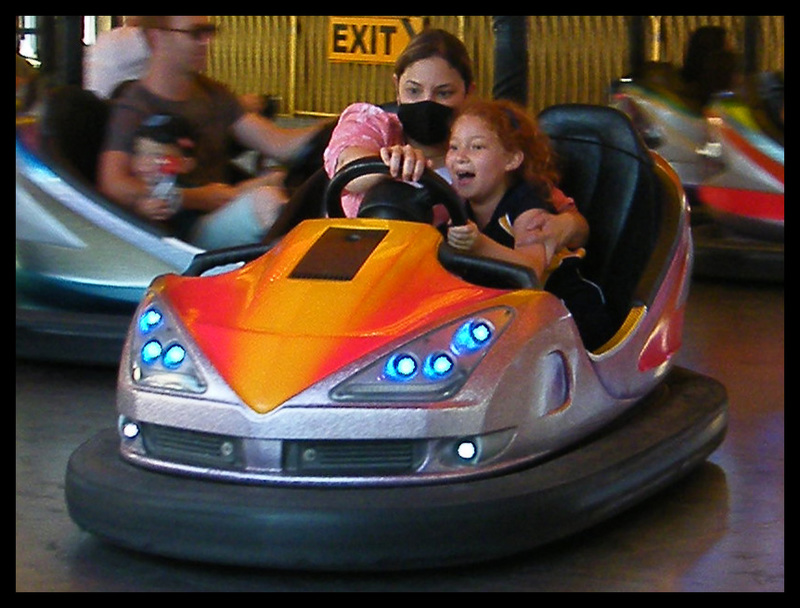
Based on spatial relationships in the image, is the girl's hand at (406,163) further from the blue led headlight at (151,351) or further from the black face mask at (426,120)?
the blue led headlight at (151,351)

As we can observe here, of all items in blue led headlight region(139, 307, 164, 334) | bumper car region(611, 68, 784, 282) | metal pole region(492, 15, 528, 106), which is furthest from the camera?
bumper car region(611, 68, 784, 282)

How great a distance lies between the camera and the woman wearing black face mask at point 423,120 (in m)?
2.84

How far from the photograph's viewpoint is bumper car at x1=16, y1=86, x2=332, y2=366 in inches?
143

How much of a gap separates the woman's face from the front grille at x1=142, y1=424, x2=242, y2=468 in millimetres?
904

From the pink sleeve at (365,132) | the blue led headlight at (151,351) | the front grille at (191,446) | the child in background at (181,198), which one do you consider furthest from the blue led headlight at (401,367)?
the child in background at (181,198)

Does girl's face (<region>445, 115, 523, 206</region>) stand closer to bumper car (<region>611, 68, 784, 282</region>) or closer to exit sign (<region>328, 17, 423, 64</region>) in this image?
bumper car (<region>611, 68, 784, 282</region>)

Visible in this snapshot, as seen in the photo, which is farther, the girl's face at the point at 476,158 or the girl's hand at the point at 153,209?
the girl's hand at the point at 153,209

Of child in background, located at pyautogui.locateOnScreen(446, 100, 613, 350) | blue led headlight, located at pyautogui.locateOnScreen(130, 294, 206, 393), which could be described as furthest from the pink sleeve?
blue led headlight, located at pyautogui.locateOnScreen(130, 294, 206, 393)

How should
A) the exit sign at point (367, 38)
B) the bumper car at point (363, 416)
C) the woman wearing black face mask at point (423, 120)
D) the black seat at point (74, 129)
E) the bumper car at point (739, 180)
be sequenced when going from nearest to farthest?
the bumper car at point (363, 416) < the woman wearing black face mask at point (423, 120) < the black seat at point (74, 129) < the bumper car at point (739, 180) < the exit sign at point (367, 38)

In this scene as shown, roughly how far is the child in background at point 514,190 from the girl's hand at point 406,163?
0.20 m

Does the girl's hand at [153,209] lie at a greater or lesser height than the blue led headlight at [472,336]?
greater

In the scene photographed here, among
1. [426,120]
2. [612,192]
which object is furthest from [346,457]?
[612,192]

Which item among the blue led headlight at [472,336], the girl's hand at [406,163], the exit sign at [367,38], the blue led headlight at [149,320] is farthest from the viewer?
the exit sign at [367,38]

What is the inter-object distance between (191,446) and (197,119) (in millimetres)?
1662
